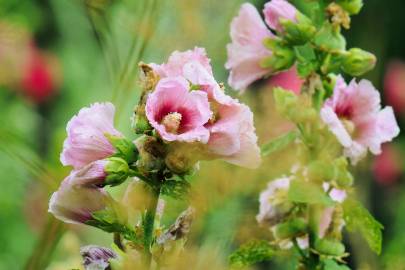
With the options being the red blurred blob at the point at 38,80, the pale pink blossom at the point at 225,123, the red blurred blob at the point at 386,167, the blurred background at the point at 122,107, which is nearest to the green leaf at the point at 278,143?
the blurred background at the point at 122,107

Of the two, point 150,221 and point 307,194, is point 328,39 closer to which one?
point 307,194

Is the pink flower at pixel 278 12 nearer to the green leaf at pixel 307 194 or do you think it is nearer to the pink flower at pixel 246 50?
the pink flower at pixel 246 50

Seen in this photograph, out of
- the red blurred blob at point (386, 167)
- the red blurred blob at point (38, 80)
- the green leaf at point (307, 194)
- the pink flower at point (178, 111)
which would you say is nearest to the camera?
the pink flower at point (178, 111)

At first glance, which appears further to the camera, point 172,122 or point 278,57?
point 278,57

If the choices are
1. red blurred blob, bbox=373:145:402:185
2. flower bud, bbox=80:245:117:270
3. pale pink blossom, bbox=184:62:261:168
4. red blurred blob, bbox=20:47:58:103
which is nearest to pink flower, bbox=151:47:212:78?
pale pink blossom, bbox=184:62:261:168

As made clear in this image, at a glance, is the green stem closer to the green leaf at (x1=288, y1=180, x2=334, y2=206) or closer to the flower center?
the flower center

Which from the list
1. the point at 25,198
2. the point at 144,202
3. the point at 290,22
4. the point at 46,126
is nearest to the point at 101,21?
the point at 290,22

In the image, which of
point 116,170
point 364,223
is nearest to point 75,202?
point 116,170
